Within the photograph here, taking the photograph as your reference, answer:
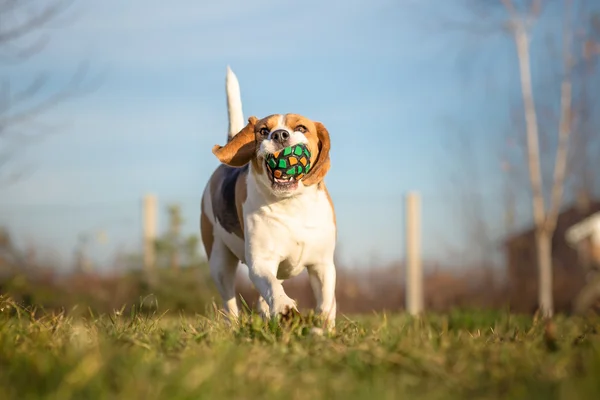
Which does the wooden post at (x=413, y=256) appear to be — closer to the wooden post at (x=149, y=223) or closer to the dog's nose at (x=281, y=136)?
the wooden post at (x=149, y=223)

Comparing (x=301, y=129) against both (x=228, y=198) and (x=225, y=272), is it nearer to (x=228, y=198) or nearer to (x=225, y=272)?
(x=228, y=198)

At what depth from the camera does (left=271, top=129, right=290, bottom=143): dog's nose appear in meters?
4.46

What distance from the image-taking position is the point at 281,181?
4.54 m

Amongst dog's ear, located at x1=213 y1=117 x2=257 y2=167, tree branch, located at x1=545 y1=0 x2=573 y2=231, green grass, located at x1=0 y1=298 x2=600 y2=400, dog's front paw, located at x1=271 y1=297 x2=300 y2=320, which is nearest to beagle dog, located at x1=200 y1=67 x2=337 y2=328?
dog's ear, located at x1=213 y1=117 x2=257 y2=167

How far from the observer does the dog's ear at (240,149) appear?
4.81 m

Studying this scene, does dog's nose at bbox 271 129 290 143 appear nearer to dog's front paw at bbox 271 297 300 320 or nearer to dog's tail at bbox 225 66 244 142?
dog's front paw at bbox 271 297 300 320

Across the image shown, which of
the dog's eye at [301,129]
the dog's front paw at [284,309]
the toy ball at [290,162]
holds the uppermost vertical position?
the dog's eye at [301,129]

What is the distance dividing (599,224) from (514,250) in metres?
1.57

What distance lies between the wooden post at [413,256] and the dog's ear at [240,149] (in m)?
8.98

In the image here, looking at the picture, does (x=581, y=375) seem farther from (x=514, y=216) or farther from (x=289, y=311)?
(x=514, y=216)

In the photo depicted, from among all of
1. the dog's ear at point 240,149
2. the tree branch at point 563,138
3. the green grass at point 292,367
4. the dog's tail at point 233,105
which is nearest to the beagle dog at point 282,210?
the dog's ear at point 240,149

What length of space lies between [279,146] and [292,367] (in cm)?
178

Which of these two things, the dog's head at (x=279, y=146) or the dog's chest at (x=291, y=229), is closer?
the dog's head at (x=279, y=146)

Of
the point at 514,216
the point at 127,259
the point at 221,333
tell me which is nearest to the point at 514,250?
the point at 514,216
